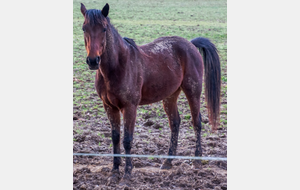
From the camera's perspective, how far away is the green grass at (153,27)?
11.4ft

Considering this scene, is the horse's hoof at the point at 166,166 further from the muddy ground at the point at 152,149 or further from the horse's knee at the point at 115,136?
the horse's knee at the point at 115,136

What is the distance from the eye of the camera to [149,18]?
12.0 ft

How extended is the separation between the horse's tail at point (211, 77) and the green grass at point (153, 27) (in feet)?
0.20

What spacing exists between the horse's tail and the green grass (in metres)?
0.06

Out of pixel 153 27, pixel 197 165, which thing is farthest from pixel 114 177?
pixel 153 27

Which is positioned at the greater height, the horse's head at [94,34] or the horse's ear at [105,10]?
the horse's ear at [105,10]

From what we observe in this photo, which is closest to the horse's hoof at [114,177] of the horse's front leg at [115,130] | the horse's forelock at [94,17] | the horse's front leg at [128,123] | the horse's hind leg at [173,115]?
the horse's front leg at [115,130]

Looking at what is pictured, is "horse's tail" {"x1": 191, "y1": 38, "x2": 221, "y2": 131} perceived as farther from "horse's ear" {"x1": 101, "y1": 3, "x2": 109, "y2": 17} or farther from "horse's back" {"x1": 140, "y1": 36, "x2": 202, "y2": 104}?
"horse's ear" {"x1": 101, "y1": 3, "x2": 109, "y2": 17}

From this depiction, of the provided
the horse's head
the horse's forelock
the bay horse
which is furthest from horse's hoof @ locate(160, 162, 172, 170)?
the horse's forelock

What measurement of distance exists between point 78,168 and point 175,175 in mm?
1078

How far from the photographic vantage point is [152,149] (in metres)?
3.53

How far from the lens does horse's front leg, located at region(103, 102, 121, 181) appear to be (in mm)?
3164

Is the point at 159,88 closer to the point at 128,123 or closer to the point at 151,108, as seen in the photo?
the point at 151,108
